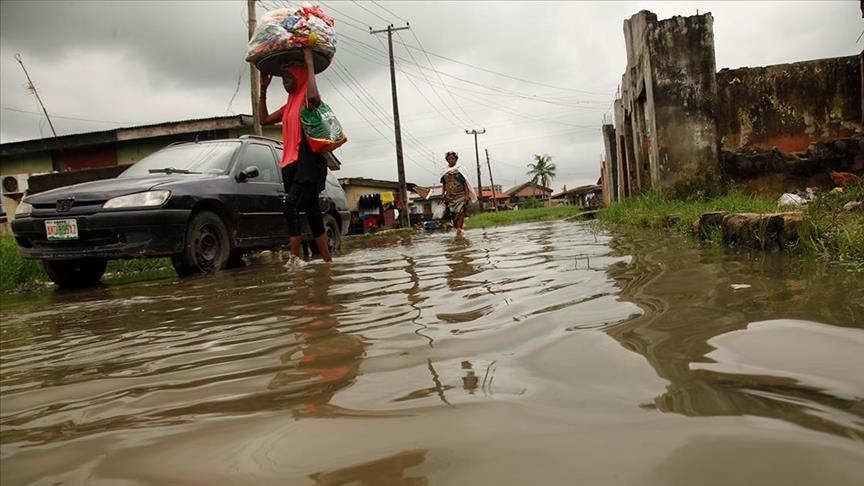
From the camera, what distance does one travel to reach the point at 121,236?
4.61m

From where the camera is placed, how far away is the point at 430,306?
85.4 inches

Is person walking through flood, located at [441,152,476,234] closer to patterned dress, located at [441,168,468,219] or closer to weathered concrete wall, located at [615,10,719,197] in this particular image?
patterned dress, located at [441,168,468,219]

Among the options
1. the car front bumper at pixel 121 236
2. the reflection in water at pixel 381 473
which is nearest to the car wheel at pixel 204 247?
the car front bumper at pixel 121 236

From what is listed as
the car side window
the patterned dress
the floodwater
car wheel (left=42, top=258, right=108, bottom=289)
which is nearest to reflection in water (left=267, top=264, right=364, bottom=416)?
the floodwater

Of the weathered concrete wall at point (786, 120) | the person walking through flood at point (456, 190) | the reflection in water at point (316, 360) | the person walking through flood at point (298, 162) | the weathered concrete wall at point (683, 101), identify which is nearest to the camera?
the reflection in water at point (316, 360)

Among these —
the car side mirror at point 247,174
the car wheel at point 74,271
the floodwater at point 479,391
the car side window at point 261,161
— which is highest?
the car side window at point 261,161

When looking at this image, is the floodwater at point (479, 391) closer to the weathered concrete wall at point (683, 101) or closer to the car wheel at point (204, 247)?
the car wheel at point (204, 247)

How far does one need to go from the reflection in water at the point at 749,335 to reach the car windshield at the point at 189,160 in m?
4.31

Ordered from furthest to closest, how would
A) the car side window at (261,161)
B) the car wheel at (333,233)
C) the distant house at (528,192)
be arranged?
the distant house at (528,192)
the car wheel at (333,233)
the car side window at (261,161)

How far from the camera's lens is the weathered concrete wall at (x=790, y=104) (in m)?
8.05

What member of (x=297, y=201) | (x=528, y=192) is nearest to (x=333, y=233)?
(x=297, y=201)

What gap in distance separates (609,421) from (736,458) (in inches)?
7.7

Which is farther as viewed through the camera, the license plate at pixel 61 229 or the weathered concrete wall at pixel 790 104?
the weathered concrete wall at pixel 790 104

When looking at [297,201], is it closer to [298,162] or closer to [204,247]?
[298,162]
